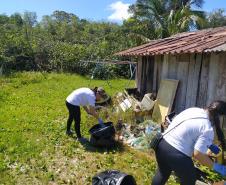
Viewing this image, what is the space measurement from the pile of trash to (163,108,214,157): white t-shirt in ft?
11.8

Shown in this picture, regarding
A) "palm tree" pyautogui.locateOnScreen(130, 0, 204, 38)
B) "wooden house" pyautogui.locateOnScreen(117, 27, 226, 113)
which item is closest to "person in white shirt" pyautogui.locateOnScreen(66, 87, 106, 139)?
"wooden house" pyautogui.locateOnScreen(117, 27, 226, 113)

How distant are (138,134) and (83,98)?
1796 millimetres

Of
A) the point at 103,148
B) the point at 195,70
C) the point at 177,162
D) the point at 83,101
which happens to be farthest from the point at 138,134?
the point at 177,162

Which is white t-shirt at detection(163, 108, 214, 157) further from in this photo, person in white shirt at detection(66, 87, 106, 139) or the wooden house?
person in white shirt at detection(66, 87, 106, 139)

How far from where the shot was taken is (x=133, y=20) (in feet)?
93.2

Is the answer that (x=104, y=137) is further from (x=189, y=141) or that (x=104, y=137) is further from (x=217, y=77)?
(x=189, y=141)

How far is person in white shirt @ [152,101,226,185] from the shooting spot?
397cm

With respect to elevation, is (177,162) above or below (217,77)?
below

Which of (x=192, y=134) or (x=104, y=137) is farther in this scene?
(x=104, y=137)

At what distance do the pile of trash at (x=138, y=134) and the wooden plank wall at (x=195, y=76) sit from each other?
1.29 metres

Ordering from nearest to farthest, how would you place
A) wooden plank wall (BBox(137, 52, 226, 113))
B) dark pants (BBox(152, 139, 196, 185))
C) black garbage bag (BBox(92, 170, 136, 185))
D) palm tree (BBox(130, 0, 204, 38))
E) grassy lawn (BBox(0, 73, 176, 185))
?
1. dark pants (BBox(152, 139, 196, 185))
2. black garbage bag (BBox(92, 170, 136, 185))
3. grassy lawn (BBox(0, 73, 176, 185))
4. wooden plank wall (BBox(137, 52, 226, 113))
5. palm tree (BBox(130, 0, 204, 38))

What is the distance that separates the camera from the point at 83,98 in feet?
26.7

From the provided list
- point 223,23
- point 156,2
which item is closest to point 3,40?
point 156,2

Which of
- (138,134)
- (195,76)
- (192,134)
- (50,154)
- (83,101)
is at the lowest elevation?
(50,154)
